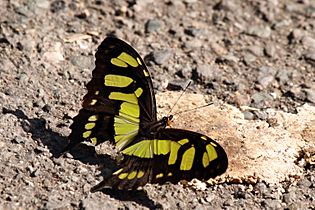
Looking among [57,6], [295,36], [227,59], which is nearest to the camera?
[227,59]

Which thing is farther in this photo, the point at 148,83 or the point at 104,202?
the point at 148,83

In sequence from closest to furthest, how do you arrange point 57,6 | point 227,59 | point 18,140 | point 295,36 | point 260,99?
point 18,140 → point 260,99 → point 227,59 → point 57,6 → point 295,36

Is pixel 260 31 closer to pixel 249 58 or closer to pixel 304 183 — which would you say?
pixel 249 58

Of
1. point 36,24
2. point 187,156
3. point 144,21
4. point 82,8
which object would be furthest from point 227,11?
point 187,156

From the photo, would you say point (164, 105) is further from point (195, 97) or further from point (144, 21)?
point (144, 21)

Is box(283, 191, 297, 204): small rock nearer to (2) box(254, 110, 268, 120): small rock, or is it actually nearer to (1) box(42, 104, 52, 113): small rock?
(2) box(254, 110, 268, 120): small rock

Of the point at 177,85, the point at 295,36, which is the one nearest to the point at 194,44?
the point at 177,85
